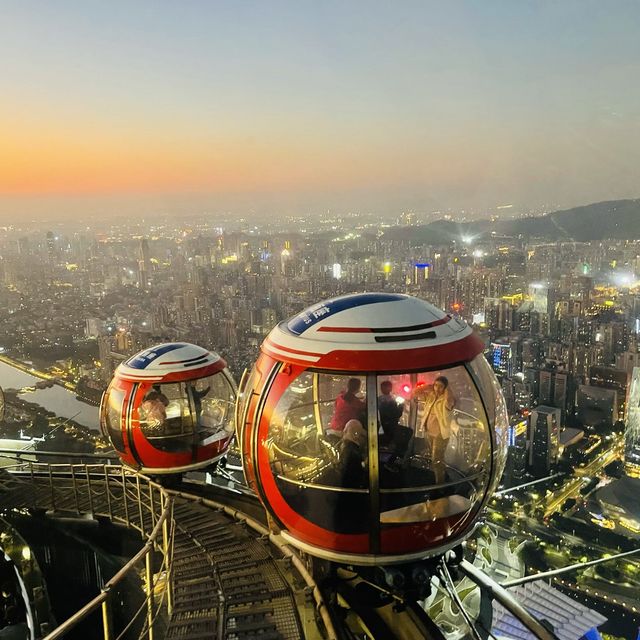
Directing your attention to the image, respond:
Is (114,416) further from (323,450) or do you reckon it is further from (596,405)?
(596,405)

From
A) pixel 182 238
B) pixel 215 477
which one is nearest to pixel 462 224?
pixel 182 238

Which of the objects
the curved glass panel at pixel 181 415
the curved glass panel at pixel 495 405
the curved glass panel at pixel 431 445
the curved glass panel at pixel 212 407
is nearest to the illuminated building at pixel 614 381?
the curved glass panel at pixel 212 407

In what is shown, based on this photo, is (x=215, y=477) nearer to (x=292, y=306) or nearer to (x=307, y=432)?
(x=307, y=432)

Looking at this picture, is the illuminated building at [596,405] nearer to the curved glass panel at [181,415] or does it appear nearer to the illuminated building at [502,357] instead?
the illuminated building at [502,357]

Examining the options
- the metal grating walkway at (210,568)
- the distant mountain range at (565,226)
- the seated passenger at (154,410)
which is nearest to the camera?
the metal grating walkway at (210,568)

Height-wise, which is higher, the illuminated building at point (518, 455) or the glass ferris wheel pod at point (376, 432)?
the glass ferris wheel pod at point (376, 432)

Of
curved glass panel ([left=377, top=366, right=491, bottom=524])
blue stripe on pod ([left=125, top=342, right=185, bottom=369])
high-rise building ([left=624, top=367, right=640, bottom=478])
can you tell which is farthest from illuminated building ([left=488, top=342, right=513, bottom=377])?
curved glass panel ([left=377, top=366, right=491, bottom=524])

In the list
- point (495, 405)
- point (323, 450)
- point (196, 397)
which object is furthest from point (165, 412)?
point (495, 405)
